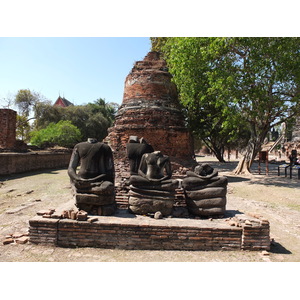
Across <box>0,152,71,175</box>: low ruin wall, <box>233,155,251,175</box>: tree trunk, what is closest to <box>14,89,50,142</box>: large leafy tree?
<box>0,152,71,175</box>: low ruin wall

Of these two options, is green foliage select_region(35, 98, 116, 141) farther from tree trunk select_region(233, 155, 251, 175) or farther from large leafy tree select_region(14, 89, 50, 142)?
tree trunk select_region(233, 155, 251, 175)

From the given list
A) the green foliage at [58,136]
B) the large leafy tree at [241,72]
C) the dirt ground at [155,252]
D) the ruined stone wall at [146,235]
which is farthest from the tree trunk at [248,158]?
the green foliage at [58,136]

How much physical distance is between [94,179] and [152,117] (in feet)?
15.9

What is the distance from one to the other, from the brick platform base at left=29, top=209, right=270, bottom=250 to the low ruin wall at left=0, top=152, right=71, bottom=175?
11.5m

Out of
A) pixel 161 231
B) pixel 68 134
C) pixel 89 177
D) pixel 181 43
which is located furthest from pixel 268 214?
pixel 68 134

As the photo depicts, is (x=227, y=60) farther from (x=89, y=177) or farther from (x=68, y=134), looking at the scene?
(x=68, y=134)

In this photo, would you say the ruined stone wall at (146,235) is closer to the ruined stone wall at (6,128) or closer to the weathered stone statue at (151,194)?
the weathered stone statue at (151,194)

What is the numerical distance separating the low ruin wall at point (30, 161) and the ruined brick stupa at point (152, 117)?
316 inches

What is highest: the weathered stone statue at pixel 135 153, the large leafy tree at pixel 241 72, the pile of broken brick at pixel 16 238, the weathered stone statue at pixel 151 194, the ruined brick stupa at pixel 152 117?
the large leafy tree at pixel 241 72

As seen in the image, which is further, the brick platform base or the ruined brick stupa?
the ruined brick stupa

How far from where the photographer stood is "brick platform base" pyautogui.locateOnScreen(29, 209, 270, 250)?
4.04m

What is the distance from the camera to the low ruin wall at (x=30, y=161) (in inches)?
542

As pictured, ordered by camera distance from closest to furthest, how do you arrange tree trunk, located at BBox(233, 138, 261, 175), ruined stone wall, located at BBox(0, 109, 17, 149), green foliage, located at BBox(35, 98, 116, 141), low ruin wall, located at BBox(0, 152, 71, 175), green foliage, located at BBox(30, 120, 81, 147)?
low ruin wall, located at BBox(0, 152, 71, 175) < tree trunk, located at BBox(233, 138, 261, 175) < ruined stone wall, located at BBox(0, 109, 17, 149) < green foliage, located at BBox(30, 120, 81, 147) < green foliage, located at BBox(35, 98, 116, 141)

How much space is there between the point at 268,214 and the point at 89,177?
4997 mm
